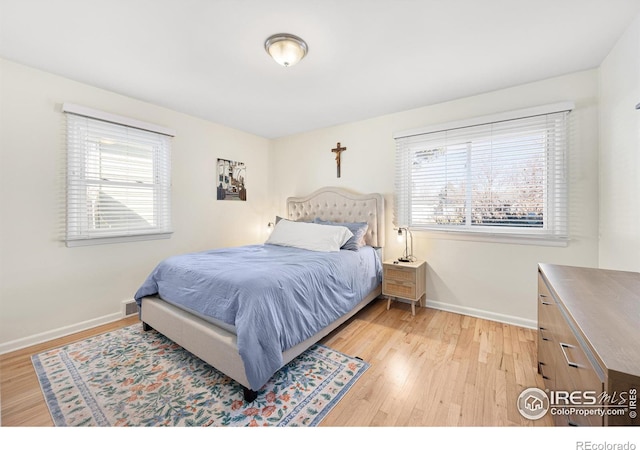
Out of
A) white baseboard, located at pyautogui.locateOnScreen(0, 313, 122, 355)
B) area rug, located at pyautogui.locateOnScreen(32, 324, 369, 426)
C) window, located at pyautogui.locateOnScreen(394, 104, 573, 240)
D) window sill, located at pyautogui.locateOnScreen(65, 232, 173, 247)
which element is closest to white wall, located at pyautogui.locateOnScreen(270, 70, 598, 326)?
window, located at pyautogui.locateOnScreen(394, 104, 573, 240)

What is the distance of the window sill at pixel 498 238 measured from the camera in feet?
8.11

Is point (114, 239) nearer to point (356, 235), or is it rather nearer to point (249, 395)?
point (249, 395)

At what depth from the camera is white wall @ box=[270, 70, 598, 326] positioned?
2.34m

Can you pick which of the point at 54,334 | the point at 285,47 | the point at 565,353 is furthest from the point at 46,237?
the point at 565,353

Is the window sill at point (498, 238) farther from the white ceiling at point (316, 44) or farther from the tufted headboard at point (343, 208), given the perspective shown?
the white ceiling at point (316, 44)

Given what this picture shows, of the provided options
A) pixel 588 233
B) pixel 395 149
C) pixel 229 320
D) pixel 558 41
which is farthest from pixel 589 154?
pixel 229 320

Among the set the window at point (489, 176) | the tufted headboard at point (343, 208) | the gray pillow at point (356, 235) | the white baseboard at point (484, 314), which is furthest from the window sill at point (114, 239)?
the white baseboard at point (484, 314)

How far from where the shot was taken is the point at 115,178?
2.76m

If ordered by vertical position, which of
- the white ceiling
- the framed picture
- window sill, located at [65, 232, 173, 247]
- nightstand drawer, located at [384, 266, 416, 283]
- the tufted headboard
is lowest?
nightstand drawer, located at [384, 266, 416, 283]

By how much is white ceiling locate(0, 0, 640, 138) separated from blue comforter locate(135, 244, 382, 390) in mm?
1706

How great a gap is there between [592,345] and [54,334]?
3.71m

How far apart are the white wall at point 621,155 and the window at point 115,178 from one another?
4.18 meters

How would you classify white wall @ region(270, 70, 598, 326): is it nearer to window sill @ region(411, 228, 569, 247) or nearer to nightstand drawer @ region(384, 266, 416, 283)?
window sill @ region(411, 228, 569, 247)
